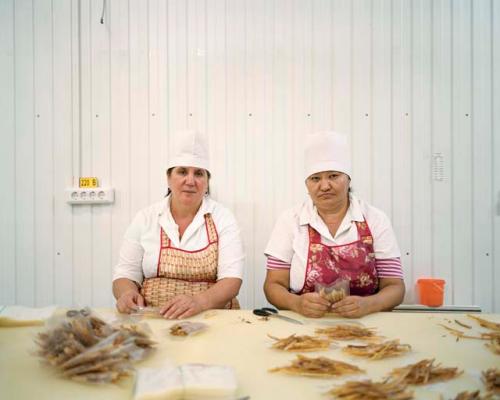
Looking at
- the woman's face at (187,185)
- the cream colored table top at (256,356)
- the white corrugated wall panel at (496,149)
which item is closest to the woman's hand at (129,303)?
the cream colored table top at (256,356)

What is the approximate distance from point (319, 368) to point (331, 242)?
993 mm

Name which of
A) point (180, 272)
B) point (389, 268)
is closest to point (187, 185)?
point (180, 272)

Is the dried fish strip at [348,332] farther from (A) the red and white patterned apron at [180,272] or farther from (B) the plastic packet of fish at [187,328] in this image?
(A) the red and white patterned apron at [180,272]

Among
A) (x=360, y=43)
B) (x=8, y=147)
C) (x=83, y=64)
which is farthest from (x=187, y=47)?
(x=8, y=147)

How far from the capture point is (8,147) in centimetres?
246

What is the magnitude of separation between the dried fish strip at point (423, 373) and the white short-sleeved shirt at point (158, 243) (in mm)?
1012

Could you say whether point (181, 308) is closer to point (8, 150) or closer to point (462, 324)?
point (462, 324)

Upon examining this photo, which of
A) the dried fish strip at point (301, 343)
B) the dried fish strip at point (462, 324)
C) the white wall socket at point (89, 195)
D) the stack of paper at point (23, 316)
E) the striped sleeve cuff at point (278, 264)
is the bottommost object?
the dried fish strip at point (462, 324)

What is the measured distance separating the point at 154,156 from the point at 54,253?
1016 millimetres

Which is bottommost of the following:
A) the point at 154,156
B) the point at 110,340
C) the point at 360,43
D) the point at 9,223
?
the point at 110,340

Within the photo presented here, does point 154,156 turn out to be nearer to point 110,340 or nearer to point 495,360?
point 110,340

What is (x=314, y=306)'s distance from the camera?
52.0 inches

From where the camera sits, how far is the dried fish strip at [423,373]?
0.80 meters

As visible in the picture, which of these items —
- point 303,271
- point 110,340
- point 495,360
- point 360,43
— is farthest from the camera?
point 360,43
